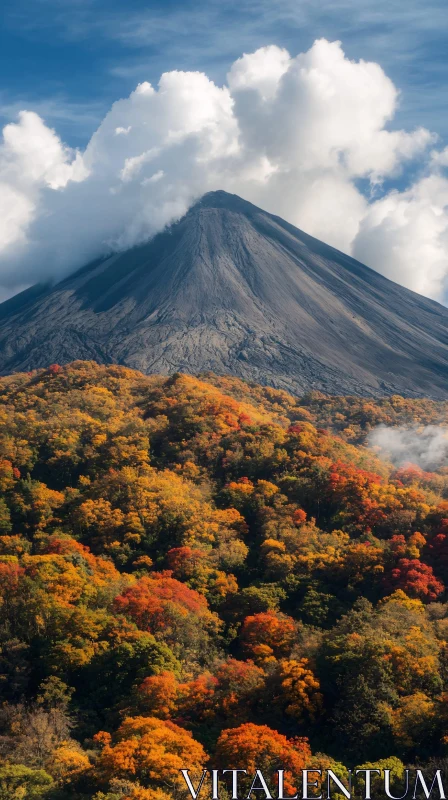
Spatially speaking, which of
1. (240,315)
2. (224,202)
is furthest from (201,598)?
(224,202)

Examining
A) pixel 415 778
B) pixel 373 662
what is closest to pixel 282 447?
pixel 373 662

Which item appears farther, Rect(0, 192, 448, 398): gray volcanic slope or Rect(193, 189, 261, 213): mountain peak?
Rect(193, 189, 261, 213): mountain peak

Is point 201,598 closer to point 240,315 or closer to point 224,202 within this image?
point 240,315

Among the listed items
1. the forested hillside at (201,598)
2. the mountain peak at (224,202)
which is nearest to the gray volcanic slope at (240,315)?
the mountain peak at (224,202)

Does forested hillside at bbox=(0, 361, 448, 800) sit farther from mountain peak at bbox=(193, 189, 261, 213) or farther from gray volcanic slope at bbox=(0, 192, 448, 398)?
mountain peak at bbox=(193, 189, 261, 213)

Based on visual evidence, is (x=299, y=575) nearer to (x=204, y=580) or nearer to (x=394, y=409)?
(x=204, y=580)

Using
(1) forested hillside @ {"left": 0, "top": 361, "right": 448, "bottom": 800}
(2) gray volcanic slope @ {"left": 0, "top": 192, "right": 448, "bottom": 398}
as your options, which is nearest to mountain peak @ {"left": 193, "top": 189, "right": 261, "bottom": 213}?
(2) gray volcanic slope @ {"left": 0, "top": 192, "right": 448, "bottom": 398}
